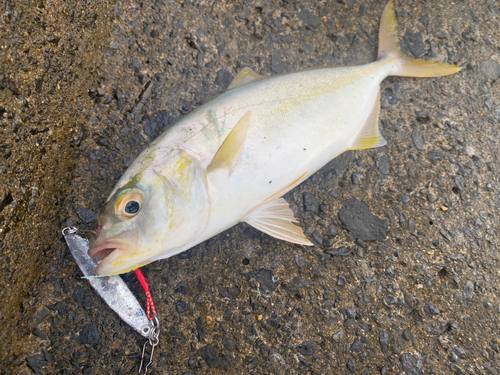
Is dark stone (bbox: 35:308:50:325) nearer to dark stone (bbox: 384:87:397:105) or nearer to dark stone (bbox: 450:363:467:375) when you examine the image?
dark stone (bbox: 450:363:467:375)

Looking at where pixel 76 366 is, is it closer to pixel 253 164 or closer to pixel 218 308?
pixel 218 308

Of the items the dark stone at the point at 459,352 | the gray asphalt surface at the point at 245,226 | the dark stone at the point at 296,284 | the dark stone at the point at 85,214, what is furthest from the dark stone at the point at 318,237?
the dark stone at the point at 85,214

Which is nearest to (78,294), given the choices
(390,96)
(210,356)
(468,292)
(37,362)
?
(37,362)

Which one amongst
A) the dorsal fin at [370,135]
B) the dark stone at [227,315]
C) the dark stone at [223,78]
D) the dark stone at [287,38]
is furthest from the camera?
the dark stone at [287,38]

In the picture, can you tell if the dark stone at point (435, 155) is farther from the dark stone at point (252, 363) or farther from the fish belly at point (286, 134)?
the dark stone at point (252, 363)

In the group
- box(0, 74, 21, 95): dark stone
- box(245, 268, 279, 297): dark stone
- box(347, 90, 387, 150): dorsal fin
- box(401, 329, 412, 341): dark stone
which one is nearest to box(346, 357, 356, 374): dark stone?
box(401, 329, 412, 341): dark stone

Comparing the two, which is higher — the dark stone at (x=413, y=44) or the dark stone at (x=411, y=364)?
the dark stone at (x=413, y=44)

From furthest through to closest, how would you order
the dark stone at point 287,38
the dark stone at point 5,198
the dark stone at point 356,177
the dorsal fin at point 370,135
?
the dark stone at point 287,38 < the dark stone at point 356,177 < the dorsal fin at point 370,135 < the dark stone at point 5,198
